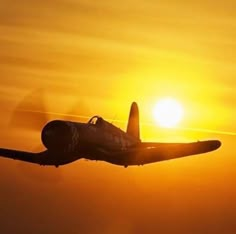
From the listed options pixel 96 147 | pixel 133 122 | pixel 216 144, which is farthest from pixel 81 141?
pixel 133 122

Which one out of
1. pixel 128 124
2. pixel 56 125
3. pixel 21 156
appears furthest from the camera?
pixel 128 124

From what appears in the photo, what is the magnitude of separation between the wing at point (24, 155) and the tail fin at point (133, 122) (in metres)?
28.0

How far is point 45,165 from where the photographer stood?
123m

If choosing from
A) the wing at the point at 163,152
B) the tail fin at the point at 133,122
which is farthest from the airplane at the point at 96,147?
the tail fin at the point at 133,122

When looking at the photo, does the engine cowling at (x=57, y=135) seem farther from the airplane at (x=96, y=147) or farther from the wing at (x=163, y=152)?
the wing at (x=163, y=152)

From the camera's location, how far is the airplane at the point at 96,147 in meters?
120

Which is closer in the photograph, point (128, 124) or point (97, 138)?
point (97, 138)

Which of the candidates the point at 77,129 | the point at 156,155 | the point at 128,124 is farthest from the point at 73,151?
the point at 128,124

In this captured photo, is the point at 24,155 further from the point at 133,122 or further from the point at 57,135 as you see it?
the point at 133,122

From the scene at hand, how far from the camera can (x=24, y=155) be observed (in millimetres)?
127375

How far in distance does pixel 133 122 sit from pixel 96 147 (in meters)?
35.9

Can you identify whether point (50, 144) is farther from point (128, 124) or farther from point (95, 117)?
point (128, 124)

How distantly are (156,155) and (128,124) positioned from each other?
31.8 m

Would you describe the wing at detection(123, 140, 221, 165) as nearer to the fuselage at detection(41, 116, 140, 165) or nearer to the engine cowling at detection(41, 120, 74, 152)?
the fuselage at detection(41, 116, 140, 165)
